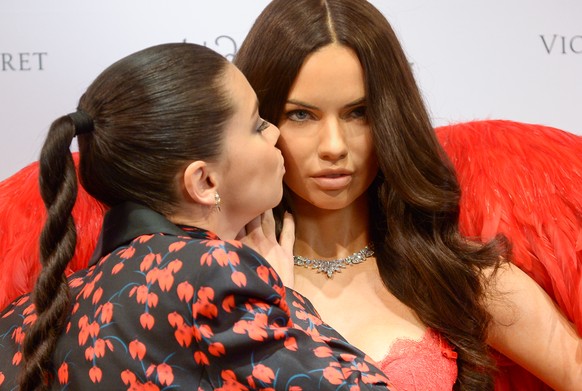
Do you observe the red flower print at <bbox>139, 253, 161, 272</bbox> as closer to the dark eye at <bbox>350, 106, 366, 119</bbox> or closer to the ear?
the ear

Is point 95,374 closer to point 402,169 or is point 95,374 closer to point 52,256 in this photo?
point 52,256

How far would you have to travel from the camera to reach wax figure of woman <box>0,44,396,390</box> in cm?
88

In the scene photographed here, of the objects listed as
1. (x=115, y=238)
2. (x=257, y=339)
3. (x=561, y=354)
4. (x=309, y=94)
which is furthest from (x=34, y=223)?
(x=561, y=354)

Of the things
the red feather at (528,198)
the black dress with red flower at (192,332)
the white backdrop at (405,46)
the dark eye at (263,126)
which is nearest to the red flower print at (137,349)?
the black dress with red flower at (192,332)

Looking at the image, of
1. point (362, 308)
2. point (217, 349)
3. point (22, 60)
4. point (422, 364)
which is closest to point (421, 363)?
point (422, 364)

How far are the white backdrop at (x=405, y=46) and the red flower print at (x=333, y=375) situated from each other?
2.62 feet

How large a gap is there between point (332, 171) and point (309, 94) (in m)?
0.11

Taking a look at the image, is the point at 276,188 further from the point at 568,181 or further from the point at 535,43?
the point at 535,43

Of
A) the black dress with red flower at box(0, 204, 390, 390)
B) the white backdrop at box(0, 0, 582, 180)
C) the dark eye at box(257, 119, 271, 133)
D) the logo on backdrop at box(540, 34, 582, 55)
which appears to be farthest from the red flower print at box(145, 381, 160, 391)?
the logo on backdrop at box(540, 34, 582, 55)

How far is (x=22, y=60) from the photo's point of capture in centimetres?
154

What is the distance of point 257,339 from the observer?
2.86ft

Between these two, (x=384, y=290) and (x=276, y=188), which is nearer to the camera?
(x=276, y=188)

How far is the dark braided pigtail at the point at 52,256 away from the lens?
96cm

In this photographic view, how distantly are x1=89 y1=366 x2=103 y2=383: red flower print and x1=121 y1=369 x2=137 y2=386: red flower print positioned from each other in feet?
0.09
